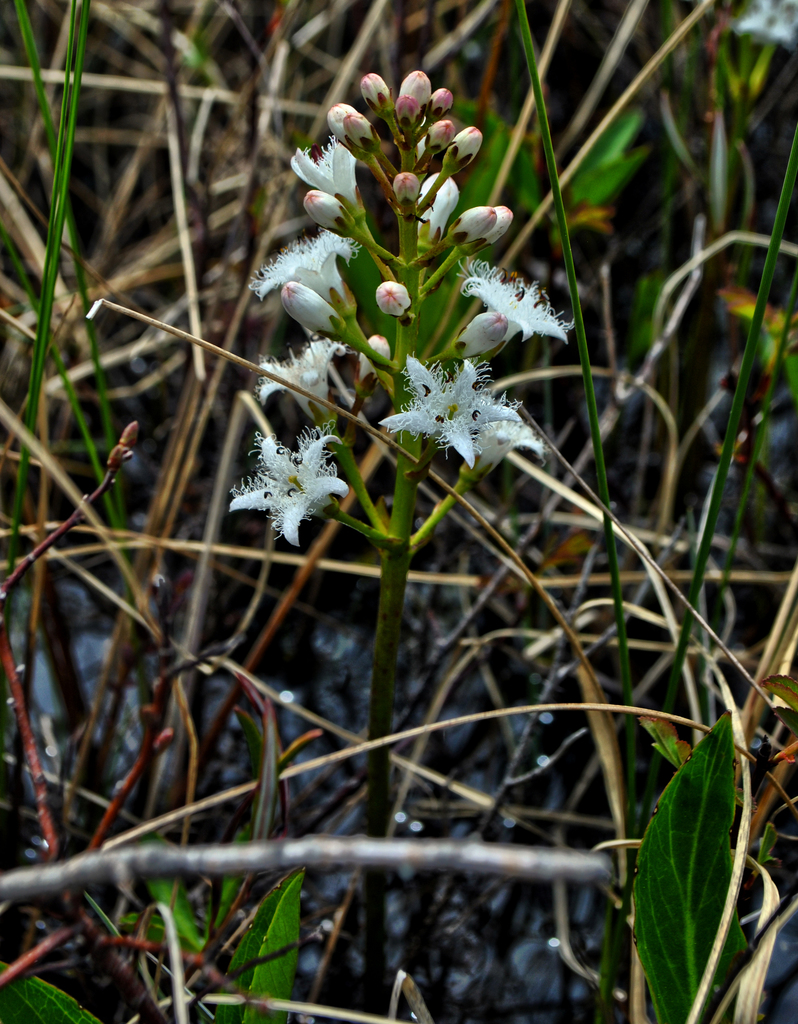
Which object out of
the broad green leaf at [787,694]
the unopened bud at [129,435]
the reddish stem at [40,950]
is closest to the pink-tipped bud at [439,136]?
the unopened bud at [129,435]

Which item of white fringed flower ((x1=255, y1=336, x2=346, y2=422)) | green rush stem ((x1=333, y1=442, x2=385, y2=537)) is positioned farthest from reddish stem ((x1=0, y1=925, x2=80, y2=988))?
white fringed flower ((x1=255, y1=336, x2=346, y2=422))

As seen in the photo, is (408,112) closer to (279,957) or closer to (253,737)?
(253,737)

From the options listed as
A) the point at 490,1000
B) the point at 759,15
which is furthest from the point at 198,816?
the point at 759,15

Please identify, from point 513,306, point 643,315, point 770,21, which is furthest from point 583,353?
point 770,21

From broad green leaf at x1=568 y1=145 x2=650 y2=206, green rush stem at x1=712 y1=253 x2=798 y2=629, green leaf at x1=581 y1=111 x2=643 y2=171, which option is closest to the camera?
green rush stem at x1=712 y1=253 x2=798 y2=629

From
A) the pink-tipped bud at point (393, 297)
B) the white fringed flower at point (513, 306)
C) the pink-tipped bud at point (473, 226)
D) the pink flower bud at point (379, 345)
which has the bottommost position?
the pink flower bud at point (379, 345)

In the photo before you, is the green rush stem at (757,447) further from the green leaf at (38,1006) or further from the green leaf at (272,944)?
the green leaf at (38,1006)

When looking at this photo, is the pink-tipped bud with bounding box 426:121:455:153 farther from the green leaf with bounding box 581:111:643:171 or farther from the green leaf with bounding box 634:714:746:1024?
the green leaf with bounding box 581:111:643:171
